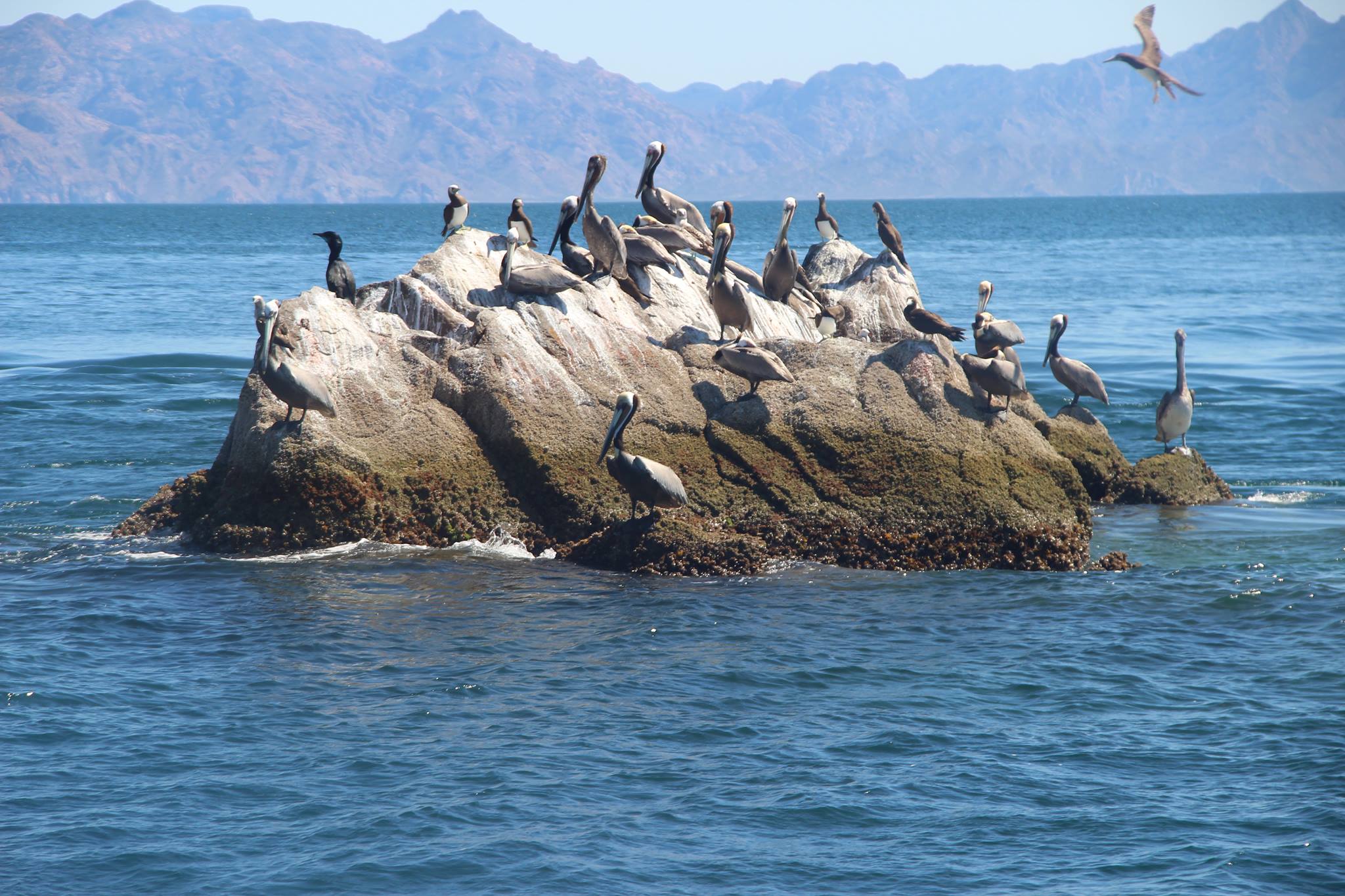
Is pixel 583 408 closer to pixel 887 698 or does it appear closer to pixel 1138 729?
pixel 887 698

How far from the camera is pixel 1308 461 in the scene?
20578 millimetres

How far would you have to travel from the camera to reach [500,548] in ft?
45.2

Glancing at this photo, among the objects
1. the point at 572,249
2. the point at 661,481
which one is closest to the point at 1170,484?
the point at 661,481

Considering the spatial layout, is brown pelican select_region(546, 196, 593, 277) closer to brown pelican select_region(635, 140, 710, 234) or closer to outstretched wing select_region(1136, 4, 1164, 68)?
brown pelican select_region(635, 140, 710, 234)

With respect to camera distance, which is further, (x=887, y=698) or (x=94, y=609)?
(x=94, y=609)

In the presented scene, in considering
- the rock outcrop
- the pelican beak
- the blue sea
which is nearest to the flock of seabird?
the pelican beak


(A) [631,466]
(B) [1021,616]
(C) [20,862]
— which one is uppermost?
(A) [631,466]

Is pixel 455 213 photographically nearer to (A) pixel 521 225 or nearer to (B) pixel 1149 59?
(A) pixel 521 225

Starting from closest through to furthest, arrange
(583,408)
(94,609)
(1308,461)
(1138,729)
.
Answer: (1138,729), (94,609), (583,408), (1308,461)

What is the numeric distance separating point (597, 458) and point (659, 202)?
5.42 m

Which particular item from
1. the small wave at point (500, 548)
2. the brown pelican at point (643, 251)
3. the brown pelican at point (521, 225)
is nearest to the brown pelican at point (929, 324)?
the brown pelican at point (643, 251)

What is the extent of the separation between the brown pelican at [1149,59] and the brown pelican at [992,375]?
813 cm

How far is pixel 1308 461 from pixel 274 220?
510ft

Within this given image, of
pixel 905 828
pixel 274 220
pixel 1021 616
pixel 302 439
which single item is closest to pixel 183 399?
pixel 302 439
